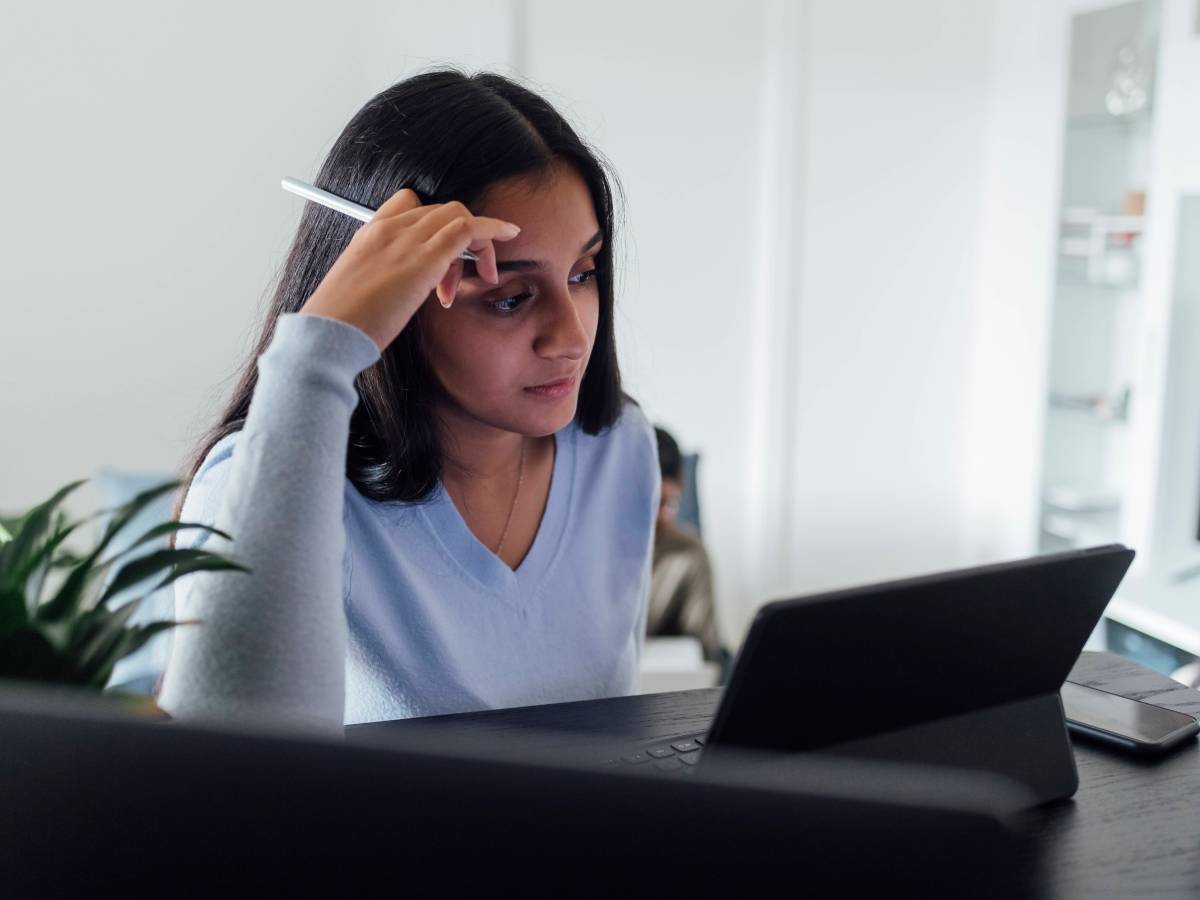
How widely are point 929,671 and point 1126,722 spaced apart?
11.8 inches

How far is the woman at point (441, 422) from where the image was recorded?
819 millimetres

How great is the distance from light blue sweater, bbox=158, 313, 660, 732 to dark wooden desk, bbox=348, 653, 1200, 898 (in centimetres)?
13

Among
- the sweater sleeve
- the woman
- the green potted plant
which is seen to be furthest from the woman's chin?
the green potted plant

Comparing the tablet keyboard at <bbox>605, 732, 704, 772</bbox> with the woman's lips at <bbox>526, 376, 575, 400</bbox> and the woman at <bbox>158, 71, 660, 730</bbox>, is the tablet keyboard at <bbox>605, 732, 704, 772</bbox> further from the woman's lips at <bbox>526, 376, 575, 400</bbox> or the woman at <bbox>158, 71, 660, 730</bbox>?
the woman's lips at <bbox>526, 376, 575, 400</bbox>

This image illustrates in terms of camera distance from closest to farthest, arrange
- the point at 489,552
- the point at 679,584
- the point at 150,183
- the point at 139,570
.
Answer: the point at 139,570, the point at 489,552, the point at 679,584, the point at 150,183

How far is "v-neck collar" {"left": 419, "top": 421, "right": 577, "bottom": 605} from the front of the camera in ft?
3.62

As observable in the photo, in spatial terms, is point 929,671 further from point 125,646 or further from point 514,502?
point 514,502

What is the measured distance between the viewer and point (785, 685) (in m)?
0.61

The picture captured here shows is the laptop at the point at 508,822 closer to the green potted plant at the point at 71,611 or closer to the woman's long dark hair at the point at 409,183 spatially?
the green potted plant at the point at 71,611

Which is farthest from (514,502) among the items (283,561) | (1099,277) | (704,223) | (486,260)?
(1099,277)

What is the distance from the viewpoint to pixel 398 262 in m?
0.90

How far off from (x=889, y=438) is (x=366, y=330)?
3.29m

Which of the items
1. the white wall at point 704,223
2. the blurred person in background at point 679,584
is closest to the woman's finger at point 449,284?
the blurred person in background at point 679,584

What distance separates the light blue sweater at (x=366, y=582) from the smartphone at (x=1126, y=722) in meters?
0.44
